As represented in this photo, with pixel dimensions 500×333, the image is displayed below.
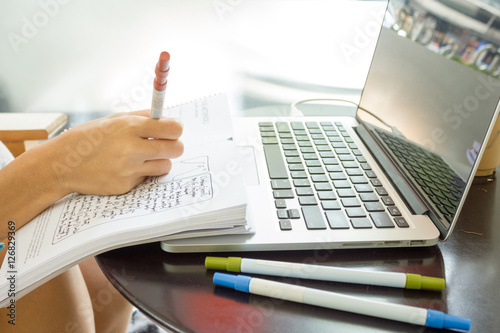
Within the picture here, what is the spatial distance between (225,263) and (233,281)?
0.03m

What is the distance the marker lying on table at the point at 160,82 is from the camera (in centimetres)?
43

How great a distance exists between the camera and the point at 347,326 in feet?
1.11

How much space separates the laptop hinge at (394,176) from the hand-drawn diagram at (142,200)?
0.91ft

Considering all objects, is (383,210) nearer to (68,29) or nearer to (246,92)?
(246,92)

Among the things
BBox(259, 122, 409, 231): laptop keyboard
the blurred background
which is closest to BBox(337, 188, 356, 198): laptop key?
BBox(259, 122, 409, 231): laptop keyboard

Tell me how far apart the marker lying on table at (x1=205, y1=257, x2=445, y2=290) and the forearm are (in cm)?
26

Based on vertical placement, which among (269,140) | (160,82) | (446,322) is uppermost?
(160,82)

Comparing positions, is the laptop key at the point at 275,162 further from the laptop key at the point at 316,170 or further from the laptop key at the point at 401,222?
the laptop key at the point at 401,222

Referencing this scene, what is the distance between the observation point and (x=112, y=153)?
46 cm

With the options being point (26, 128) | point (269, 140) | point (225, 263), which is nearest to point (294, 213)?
point (225, 263)

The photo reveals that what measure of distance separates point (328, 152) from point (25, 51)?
35.6 inches

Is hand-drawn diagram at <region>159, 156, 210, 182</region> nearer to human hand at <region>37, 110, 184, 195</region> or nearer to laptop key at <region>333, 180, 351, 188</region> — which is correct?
human hand at <region>37, 110, 184, 195</region>

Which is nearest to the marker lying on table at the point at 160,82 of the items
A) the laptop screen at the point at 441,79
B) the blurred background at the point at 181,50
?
the laptop screen at the point at 441,79

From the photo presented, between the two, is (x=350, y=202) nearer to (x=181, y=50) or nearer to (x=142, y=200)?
(x=142, y=200)
